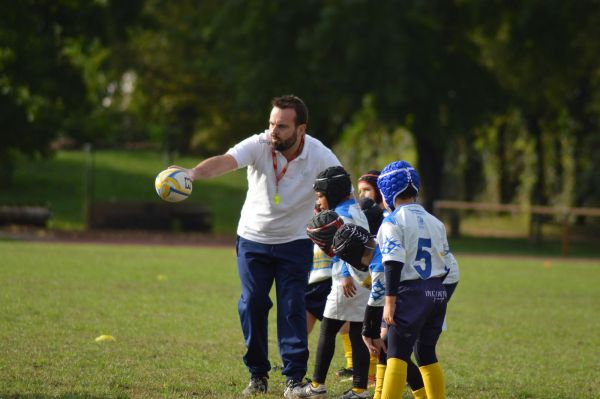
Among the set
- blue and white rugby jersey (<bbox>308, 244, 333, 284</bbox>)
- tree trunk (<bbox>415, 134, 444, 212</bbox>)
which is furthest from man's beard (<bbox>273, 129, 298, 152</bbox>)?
tree trunk (<bbox>415, 134, 444, 212</bbox>)

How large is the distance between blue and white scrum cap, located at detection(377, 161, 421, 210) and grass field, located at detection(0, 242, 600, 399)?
170cm

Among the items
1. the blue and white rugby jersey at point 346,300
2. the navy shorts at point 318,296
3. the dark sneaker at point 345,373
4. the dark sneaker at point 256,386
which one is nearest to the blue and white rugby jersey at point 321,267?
the navy shorts at point 318,296

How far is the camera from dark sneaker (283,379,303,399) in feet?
21.8

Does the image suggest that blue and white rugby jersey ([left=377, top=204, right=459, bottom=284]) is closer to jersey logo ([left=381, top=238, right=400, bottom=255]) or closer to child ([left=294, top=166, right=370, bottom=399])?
jersey logo ([left=381, top=238, right=400, bottom=255])

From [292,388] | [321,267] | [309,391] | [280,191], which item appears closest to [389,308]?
[309,391]

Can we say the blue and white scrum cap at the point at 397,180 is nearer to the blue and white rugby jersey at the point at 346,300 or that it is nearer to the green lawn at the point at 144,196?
the blue and white rugby jersey at the point at 346,300

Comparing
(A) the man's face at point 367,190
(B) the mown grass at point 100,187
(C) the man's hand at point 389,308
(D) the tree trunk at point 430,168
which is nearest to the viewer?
(C) the man's hand at point 389,308

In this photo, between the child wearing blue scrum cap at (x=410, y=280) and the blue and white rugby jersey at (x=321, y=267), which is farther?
the blue and white rugby jersey at (x=321, y=267)

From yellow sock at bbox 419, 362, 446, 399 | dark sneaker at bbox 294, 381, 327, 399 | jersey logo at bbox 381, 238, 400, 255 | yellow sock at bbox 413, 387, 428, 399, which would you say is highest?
jersey logo at bbox 381, 238, 400, 255

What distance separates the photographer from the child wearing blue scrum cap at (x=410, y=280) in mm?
5941

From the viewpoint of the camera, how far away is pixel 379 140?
134 feet

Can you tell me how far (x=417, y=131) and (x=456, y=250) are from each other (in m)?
3.45

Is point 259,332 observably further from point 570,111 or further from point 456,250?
point 570,111

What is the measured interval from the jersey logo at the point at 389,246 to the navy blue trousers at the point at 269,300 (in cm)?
119
